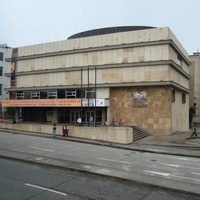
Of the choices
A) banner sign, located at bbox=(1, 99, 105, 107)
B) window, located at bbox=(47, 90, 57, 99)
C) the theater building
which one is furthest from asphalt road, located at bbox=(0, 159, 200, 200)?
window, located at bbox=(47, 90, 57, 99)

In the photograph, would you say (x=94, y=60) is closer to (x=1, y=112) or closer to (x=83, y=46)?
(x=83, y=46)

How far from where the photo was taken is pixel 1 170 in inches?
520

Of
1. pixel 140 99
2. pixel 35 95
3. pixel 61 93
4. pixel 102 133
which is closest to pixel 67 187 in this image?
pixel 102 133

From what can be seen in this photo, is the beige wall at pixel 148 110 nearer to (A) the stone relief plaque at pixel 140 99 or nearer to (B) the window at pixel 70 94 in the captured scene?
(A) the stone relief plaque at pixel 140 99

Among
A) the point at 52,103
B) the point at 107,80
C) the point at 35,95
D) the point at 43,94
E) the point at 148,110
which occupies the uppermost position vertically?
the point at 107,80

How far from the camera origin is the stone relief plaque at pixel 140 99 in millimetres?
36625

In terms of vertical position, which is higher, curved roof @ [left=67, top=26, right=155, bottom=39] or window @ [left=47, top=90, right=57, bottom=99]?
curved roof @ [left=67, top=26, right=155, bottom=39]

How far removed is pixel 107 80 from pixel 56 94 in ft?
29.3

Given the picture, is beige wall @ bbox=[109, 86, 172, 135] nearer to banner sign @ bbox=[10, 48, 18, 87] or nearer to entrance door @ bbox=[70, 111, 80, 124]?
entrance door @ bbox=[70, 111, 80, 124]

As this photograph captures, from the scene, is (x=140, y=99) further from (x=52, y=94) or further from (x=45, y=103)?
(x=45, y=103)

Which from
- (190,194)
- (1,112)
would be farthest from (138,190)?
(1,112)

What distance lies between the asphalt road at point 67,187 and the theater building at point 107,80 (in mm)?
21515

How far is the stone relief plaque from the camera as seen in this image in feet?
120

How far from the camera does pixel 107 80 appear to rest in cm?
3878
